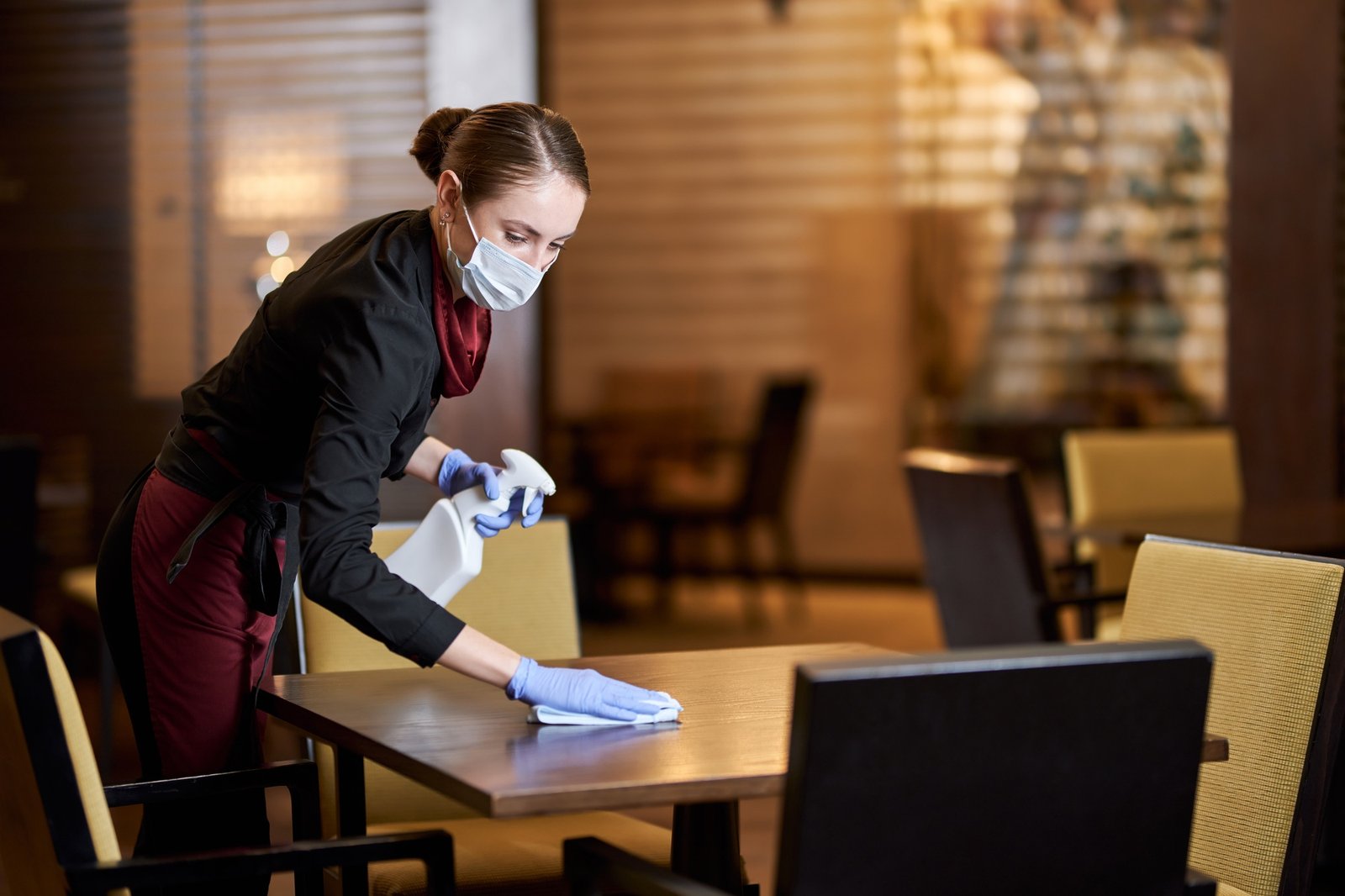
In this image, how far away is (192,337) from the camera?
3.87 m

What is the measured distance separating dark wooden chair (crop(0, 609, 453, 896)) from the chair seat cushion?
35 cm

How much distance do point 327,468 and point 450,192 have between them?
15.0 inches

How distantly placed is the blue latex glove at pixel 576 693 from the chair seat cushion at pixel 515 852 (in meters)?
0.30

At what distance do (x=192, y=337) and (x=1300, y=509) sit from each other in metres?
2.70

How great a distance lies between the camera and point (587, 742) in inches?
61.2

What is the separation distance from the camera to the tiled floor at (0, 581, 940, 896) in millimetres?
4574

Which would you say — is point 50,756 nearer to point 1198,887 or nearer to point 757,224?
point 1198,887

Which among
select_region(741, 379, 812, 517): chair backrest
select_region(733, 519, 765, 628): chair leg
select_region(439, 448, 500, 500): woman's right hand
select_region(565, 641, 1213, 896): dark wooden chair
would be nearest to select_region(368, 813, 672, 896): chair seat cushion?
select_region(439, 448, 500, 500): woman's right hand

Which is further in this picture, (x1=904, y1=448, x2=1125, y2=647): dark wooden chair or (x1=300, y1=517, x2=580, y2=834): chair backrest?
(x1=904, y1=448, x2=1125, y2=647): dark wooden chair

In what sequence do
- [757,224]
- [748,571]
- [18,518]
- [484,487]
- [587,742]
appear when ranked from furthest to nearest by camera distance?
[757,224] → [748,571] → [18,518] → [484,487] → [587,742]

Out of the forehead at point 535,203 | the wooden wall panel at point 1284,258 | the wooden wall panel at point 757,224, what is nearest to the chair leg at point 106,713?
the forehead at point 535,203

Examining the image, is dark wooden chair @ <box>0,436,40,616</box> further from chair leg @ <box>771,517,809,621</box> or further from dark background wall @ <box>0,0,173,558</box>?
chair leg @ <box>771,517,809,621</box>

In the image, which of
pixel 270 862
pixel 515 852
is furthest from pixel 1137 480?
pixel 270 862

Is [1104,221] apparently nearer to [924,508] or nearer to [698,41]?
[698,41]
